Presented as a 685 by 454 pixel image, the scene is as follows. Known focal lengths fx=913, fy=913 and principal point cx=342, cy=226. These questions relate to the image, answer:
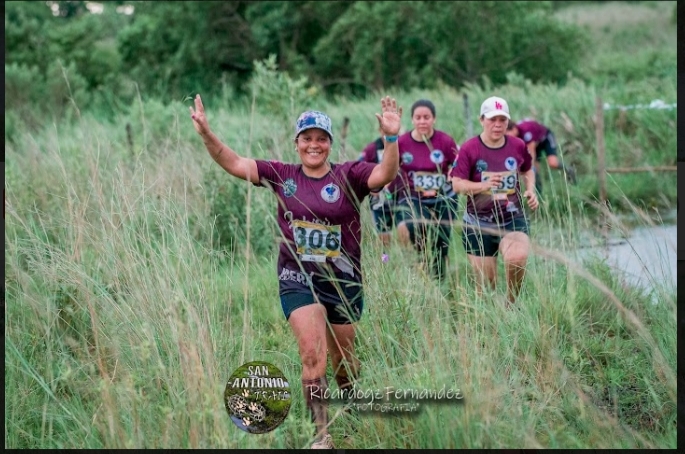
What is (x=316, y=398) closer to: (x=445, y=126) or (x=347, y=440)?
(x=347, y=440)

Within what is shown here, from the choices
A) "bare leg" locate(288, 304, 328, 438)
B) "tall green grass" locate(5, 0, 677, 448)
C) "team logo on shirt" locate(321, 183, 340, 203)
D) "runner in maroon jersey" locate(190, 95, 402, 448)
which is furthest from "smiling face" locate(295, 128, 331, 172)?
"bare leg" locate(288, 304, 328, 438)

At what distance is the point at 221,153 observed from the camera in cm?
446

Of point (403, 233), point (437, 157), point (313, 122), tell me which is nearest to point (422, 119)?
point (437, 157)

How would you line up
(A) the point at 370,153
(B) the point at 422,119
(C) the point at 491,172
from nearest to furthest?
1. (C) the point at 491,172
2. (B) the point at 422,119
3. (A) the point at 370,153

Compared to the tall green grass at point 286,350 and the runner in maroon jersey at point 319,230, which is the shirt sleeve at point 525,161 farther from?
the runner in maroon jersey at point 319,230

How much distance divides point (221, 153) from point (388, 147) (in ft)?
2.74

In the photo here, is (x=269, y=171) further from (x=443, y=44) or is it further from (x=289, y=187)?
(x=443, y=44)

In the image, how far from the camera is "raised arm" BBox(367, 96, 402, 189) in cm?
421

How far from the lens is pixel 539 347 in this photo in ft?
15.4

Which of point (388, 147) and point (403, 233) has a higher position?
point (388, 147)

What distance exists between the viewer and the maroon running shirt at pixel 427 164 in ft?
23.5

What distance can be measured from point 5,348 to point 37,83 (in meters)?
19.5

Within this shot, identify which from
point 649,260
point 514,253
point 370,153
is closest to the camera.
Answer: point 514,253

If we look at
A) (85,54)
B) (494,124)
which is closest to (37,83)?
(85,54)
